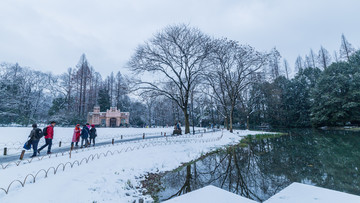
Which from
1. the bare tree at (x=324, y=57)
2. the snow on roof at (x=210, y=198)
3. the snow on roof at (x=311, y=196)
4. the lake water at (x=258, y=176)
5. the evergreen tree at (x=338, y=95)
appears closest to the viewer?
the snow on roof at (x=311, y=196)

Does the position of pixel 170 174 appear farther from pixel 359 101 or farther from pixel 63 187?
pixel 359 101

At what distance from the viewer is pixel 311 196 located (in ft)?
12.0

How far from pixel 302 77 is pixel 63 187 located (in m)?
51.5

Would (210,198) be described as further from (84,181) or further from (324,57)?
(324,57)

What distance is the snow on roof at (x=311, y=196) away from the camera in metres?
3.42

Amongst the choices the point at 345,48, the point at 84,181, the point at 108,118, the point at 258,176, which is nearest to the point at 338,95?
the point at 345,48

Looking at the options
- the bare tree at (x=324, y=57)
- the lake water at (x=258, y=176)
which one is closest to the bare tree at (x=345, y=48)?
the bare tree at (x=324, y=57)

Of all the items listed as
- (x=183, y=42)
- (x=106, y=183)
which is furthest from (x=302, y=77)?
(x=106, y=183)

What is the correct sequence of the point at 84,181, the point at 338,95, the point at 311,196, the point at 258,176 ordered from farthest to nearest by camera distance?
the point at 338,95 → the point at 258,176 → the point at 84,181 → the point at 311,196

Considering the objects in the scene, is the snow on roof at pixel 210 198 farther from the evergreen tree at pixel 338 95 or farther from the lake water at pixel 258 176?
the evergreen tree at pixel 338 95

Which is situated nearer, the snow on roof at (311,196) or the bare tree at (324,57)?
the snow on roof at (311,196)

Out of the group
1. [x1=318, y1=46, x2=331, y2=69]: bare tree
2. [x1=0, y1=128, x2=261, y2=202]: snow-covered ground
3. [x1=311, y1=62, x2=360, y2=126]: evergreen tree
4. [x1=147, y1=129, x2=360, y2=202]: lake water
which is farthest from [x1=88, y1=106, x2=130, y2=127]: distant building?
[x1=318, y1=46, x2=331, y2=69]: bare tree

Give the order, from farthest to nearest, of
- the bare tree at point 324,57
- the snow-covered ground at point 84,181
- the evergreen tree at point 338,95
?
the bare tree at point 324,57 → the evergreen tree at point 338,95 → the snow-covered ground at point 84,181

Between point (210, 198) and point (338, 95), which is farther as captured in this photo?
point (338, 95)
